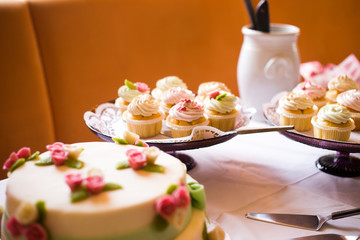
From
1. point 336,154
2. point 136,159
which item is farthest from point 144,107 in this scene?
point 336,154

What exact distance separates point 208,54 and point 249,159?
4.17ft

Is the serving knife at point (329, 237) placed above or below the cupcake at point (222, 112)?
below

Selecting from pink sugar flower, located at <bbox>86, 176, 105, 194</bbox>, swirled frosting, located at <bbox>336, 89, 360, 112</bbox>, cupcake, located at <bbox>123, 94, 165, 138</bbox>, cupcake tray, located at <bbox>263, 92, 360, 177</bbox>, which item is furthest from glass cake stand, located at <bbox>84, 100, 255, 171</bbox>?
pink sugar flower, located at <bbox>86, 176, 105, 194</bbox>

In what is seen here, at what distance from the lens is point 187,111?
1320 millimetres

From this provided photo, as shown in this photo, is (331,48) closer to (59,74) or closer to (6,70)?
(59,74)

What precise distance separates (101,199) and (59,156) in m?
0.17

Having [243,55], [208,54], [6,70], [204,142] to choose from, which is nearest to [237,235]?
[204,142]

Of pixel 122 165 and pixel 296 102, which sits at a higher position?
pixel 122 165

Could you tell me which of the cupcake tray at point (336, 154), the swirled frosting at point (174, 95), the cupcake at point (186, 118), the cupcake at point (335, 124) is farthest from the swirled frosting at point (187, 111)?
the cupcake at point (335, 124)

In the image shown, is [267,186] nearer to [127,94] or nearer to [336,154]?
[336,154]

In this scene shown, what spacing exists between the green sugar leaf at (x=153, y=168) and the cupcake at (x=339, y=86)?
1.03m

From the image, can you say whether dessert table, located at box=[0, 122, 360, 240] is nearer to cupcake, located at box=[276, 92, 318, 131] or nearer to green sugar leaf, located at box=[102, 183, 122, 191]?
cupcake, located at box=[276, 92, 318, 131]

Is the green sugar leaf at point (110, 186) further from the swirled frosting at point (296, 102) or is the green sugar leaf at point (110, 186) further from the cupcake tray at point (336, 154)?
the swirled frosting at point (296, 102)

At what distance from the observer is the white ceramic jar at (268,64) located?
165cm
